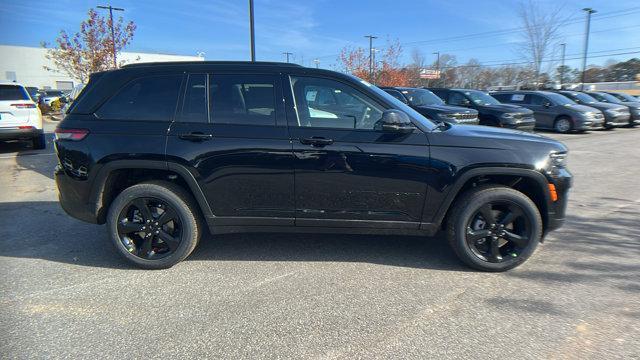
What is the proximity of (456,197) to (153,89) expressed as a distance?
300cm

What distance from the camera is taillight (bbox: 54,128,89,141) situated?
4023mm

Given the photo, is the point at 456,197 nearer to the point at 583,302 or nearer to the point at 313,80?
the point at 583,302

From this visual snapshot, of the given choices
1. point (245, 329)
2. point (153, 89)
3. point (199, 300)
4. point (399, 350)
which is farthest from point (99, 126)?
point (399, 350)

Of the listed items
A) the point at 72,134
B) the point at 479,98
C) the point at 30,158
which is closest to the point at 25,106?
the point at 30,158

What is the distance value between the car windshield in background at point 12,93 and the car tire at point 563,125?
61.3 ft

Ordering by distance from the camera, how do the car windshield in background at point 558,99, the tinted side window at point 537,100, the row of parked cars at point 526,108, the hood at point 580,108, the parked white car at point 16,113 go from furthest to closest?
the tinted side window at point 537,100, the car windshield in background at point 558,99, the hood at point 580,108, the row of parked cars at point 526,108, the parked white car at point 16,113

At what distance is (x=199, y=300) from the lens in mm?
3506

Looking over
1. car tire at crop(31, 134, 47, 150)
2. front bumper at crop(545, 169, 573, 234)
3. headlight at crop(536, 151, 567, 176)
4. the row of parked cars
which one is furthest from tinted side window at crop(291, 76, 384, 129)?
car tire at crop(31, 134, 47, 150)

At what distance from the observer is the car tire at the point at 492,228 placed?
13.0 ft

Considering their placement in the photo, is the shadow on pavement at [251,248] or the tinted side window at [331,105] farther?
the shadow on pavement at [251,248]

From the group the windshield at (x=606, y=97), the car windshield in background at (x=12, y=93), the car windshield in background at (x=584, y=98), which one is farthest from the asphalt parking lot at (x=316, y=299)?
the windshield at (x=606, y=97)

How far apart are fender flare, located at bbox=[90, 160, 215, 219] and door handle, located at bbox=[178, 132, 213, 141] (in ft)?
0.84

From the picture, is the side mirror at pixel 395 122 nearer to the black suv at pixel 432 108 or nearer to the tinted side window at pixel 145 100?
the tinted side window at pixel 145 100

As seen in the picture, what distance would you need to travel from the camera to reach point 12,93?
34.6ft
